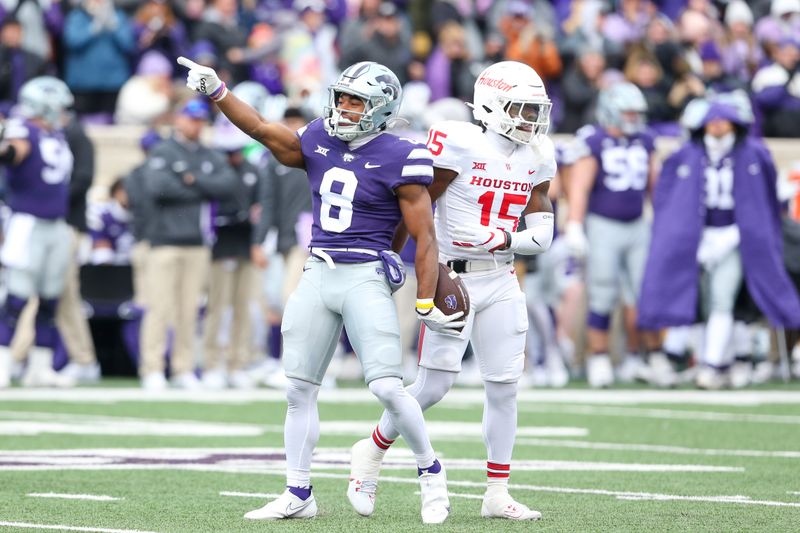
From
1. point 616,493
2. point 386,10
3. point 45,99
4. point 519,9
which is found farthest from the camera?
point 519,9

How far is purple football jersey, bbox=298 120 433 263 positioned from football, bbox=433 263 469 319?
0.26 m

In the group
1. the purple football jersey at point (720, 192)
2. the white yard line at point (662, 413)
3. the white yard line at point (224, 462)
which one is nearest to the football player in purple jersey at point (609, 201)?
the purple football jersey at point (720, 192)

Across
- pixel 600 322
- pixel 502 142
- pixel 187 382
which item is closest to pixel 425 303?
pixel 502 142

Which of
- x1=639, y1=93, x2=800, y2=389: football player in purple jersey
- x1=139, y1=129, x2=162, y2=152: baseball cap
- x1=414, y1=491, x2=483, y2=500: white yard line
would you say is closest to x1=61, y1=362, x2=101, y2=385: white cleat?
x1=139, y1=129, x2=162, y2=152: baseball cap

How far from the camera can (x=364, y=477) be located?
21.4 ft

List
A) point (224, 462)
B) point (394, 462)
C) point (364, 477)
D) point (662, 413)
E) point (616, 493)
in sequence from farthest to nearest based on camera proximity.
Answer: point (662, 413) < point (394, 462) < point (224, 462) < point (616, 493) < point (364, 477)

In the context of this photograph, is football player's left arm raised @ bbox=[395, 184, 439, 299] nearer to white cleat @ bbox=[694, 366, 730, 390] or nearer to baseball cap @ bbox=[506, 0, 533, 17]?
white cleat @ bbox=[694, 366, 730, 390]

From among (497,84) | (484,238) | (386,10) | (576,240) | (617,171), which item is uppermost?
(386,10)

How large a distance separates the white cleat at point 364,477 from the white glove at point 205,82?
1.47 meters

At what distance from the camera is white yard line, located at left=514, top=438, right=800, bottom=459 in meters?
8.83

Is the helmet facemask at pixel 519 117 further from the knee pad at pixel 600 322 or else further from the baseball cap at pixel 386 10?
the baseball cap at pixel 386 10

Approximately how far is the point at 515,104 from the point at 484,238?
1.79ft

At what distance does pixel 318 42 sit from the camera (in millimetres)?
17594

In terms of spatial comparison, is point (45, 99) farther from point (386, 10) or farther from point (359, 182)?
point (359, 182)
